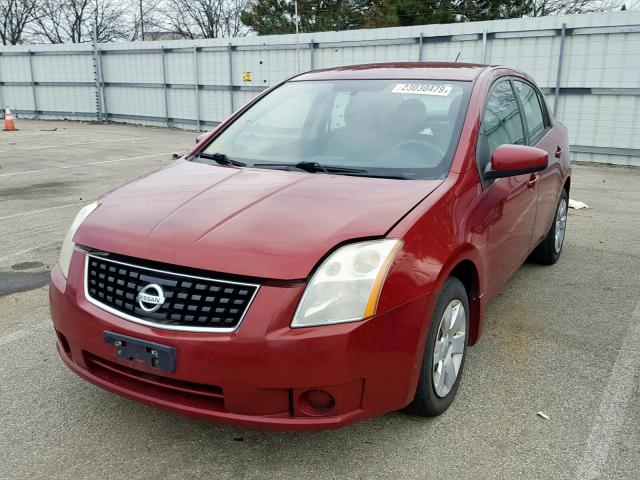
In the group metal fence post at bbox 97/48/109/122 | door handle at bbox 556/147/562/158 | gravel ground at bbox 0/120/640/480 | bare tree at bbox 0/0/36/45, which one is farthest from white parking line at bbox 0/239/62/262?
bare tree at bbox 0/0/36/45

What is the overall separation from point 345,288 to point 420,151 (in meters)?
1.20

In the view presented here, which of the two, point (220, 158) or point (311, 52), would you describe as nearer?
point (220, 158)

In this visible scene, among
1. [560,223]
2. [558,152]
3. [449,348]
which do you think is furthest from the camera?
[560,223]

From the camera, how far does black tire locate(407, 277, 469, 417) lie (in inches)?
97.8

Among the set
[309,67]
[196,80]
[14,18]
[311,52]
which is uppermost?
[14,18]

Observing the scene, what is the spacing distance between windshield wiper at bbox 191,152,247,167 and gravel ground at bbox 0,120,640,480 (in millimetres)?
1387

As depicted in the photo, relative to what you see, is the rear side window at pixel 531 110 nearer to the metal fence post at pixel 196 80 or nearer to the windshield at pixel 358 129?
the windshield at pixel 358 129

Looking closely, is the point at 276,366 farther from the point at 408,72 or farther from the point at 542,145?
the point at 542,145

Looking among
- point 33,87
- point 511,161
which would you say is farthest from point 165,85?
point 511,161

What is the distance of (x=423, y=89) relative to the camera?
11.4 feet

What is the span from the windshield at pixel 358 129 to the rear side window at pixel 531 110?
971 mm

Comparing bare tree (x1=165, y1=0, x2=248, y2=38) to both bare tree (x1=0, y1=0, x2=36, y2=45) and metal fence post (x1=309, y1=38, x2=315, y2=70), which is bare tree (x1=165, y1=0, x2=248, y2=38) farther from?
metal fence post (x1=309, y1=38, x2=315, y2=70)

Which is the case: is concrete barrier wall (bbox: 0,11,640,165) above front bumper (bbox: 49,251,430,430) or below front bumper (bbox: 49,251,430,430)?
above

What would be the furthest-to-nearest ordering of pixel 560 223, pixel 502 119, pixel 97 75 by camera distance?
pixel 97 75, pixel 560 223, pixel 502 119
